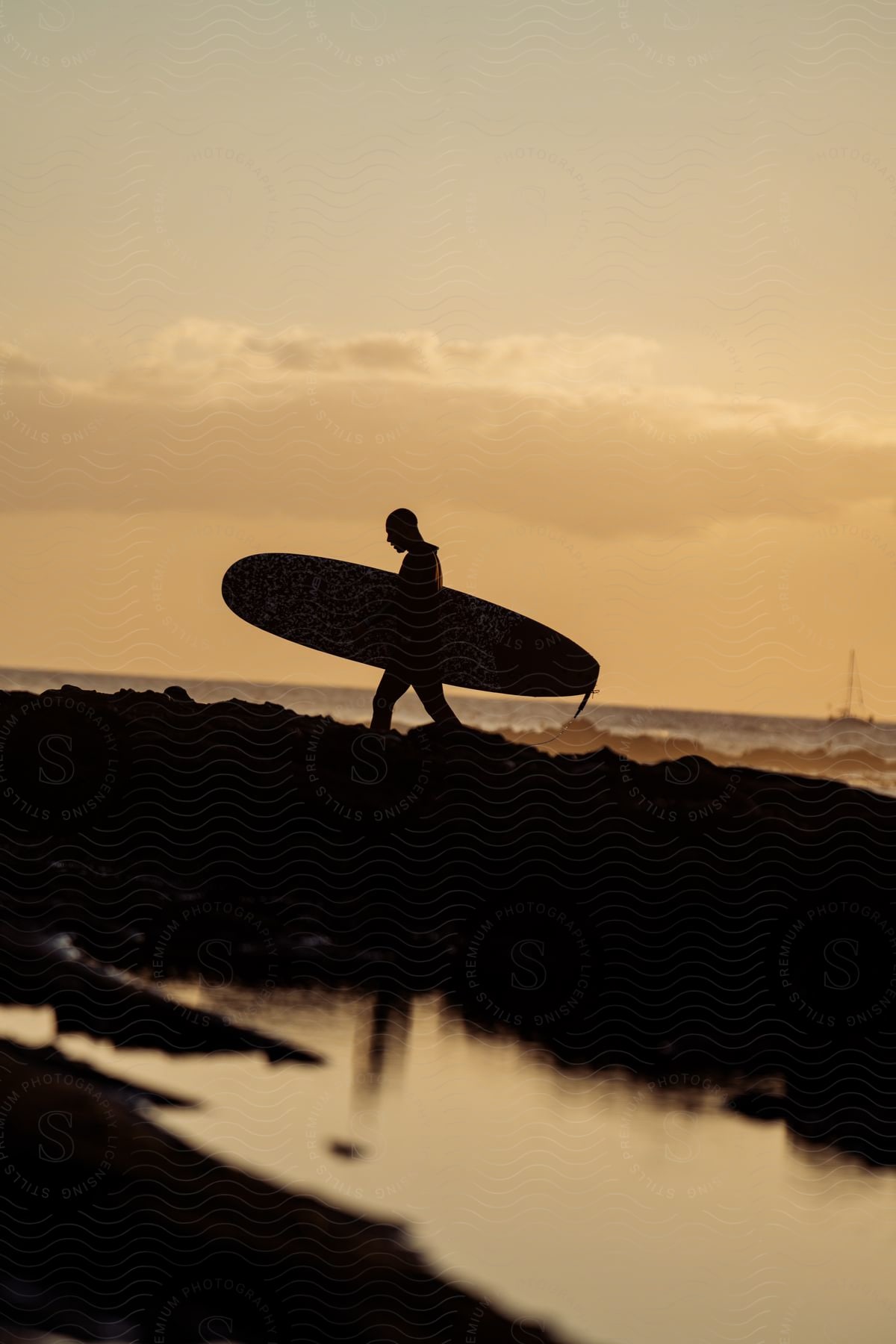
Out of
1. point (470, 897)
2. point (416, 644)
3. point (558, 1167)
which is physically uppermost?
point (416, 644)

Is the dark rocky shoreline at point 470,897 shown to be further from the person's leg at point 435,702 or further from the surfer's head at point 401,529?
the surfer's head at point 401,529

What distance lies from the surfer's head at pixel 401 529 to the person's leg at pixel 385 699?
97 cm

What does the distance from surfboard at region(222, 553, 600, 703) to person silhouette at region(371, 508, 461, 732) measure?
0.21ft

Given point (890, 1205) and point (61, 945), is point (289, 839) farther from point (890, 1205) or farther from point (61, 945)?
point (890, 1205)

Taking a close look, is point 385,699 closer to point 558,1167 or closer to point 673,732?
point 558,1167

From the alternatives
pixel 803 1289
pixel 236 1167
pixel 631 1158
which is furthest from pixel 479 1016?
pixel 803 1289

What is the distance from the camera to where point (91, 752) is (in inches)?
326

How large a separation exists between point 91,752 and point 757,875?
463cm

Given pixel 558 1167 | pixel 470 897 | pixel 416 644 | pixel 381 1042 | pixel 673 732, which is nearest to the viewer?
pixel 558 1167

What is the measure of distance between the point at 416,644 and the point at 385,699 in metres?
0.46

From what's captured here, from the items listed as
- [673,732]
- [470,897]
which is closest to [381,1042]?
[470,897]

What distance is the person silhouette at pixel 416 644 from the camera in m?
7.87

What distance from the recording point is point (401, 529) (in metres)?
7.65

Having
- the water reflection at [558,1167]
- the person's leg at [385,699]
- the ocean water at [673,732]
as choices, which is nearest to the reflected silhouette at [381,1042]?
the water reflection at [558,1167]
